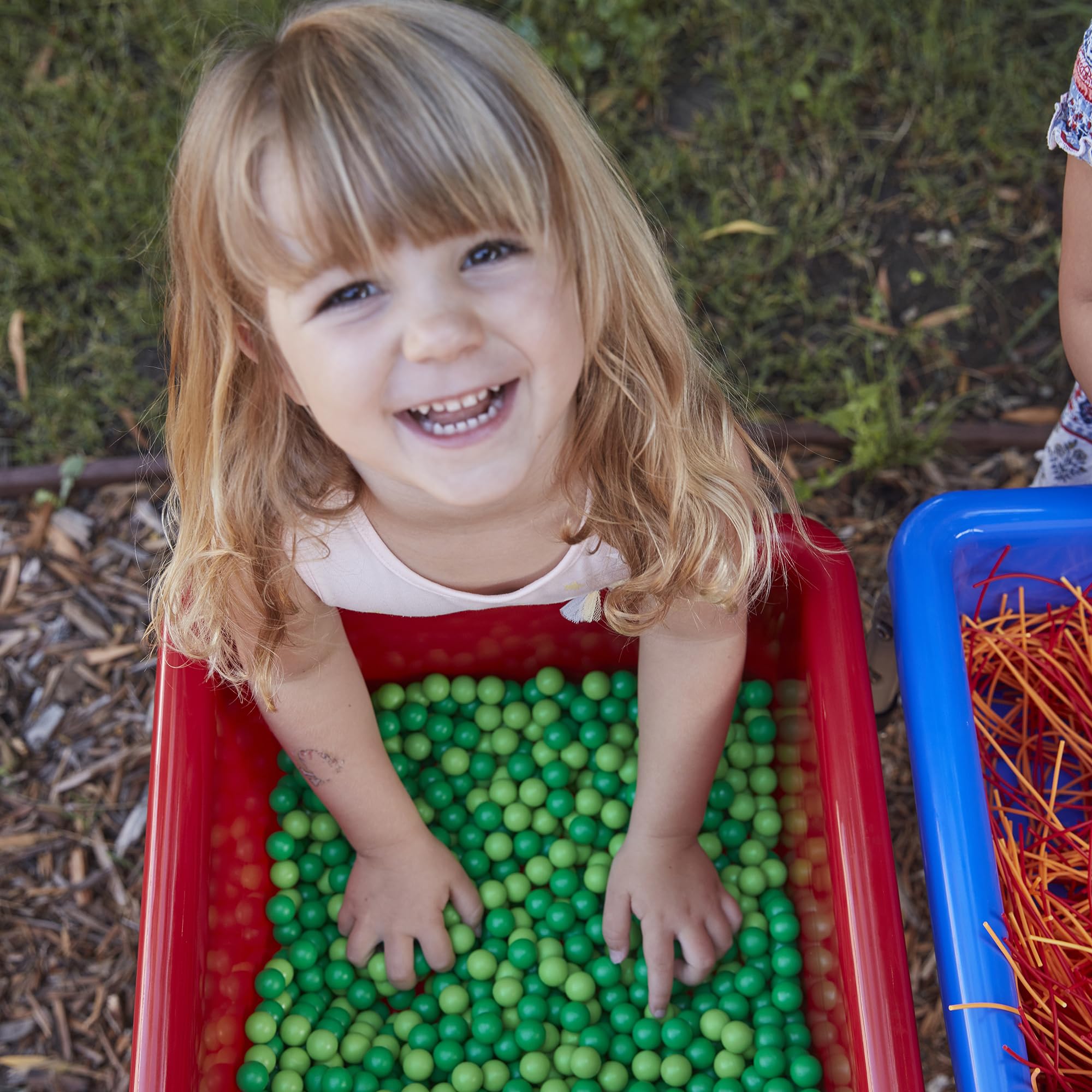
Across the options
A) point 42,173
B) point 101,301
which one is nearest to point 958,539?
point 101,301

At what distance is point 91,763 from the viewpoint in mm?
1560

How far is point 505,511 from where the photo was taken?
Answer: 1.10m

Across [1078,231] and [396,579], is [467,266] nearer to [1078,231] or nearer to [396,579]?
[396,579]

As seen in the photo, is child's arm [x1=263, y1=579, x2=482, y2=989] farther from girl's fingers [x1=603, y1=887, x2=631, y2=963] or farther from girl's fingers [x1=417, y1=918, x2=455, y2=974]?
girl's fingers [x1=603, y1=887, x2=631, y2=963]

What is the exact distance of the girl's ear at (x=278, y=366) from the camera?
0.90 meters

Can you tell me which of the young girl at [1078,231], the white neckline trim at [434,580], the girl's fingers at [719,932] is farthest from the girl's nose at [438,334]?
the girl's fingers at [719,932]

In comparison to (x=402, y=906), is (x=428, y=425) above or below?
above

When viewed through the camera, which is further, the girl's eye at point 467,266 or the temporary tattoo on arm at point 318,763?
the temporary tattoo on arm at point 318,763

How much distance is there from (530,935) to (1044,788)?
562 millimetres

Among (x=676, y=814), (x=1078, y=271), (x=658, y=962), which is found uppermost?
(x=1078, y=271)

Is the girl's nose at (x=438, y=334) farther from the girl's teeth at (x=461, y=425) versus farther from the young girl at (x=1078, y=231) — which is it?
the young girl at (x=1078, y=231)

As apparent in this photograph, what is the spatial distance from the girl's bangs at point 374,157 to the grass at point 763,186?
0.95 metres

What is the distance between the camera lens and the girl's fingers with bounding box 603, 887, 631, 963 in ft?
4.14

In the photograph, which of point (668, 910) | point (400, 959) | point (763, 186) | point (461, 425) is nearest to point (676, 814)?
point (668, 910)
